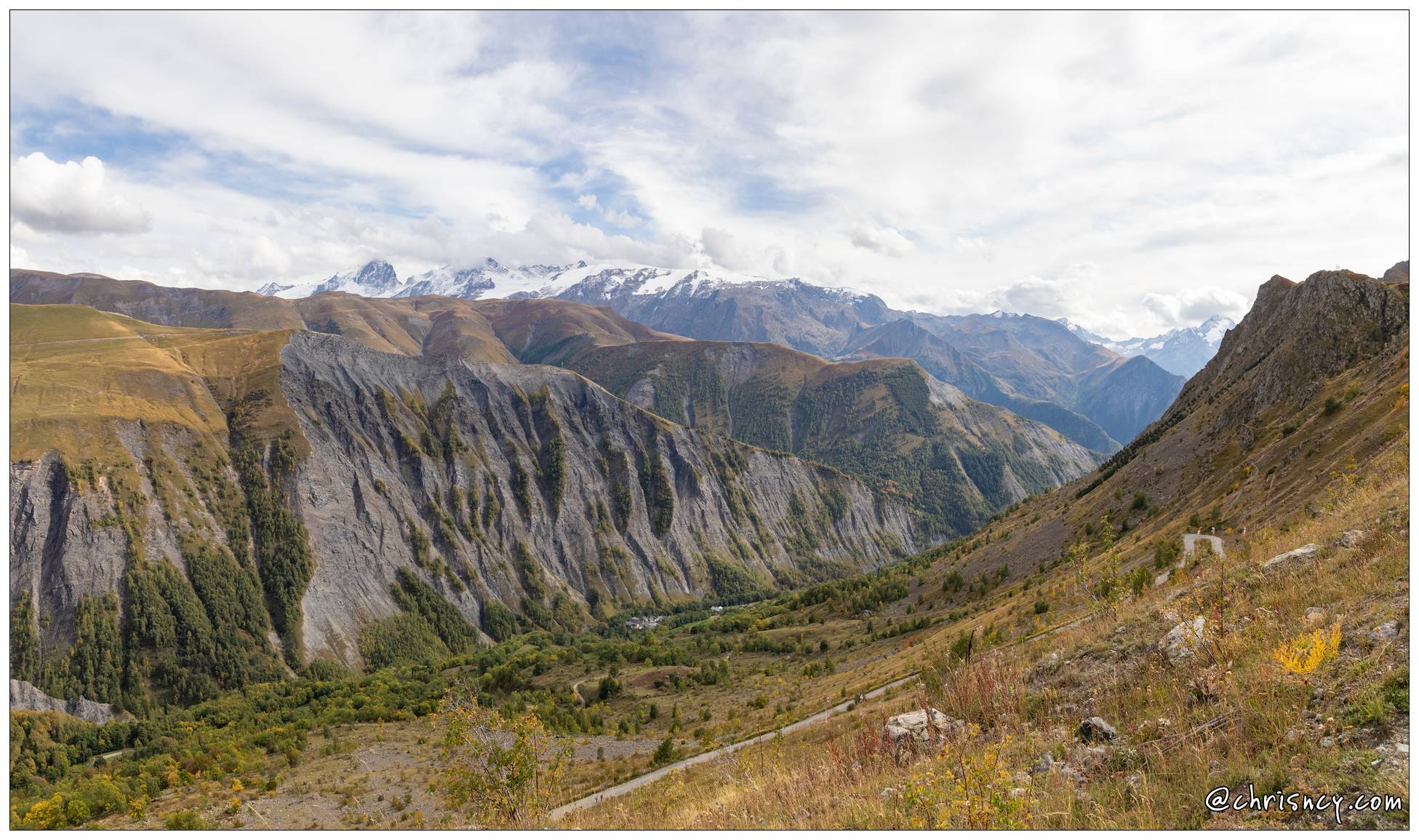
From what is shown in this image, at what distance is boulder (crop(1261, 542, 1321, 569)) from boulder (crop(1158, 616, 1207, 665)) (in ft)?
14.2

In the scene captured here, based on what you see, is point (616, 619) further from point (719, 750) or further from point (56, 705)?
point (719, 750)

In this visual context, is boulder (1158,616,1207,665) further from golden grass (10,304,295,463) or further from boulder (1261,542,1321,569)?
golden grass (10,304,295,463)

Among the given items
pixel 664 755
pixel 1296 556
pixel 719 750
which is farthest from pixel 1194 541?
pixel 664 755

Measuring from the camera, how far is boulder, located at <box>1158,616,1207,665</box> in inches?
442

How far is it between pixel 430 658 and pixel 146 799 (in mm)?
96532

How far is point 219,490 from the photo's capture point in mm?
129875

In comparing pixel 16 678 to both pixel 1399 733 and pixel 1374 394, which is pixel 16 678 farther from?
pixel 1374 394

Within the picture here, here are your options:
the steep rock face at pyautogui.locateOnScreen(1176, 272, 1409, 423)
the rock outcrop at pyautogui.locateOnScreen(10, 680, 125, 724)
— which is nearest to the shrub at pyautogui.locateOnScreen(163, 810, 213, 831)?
the steep rock face at pyautogui.locateOnScreen(1176, 272, 1409, 423)

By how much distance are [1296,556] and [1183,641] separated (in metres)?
5.40

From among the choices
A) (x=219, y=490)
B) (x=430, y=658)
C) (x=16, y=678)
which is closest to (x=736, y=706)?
(x=430, y=658)

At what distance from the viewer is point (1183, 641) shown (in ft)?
38.4

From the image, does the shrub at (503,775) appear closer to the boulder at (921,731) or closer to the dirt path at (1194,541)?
the boulder at (921,731)

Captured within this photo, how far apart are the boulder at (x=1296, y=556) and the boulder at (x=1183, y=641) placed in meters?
4.32

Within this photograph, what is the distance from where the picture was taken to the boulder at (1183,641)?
11.2 metres
